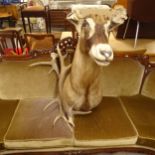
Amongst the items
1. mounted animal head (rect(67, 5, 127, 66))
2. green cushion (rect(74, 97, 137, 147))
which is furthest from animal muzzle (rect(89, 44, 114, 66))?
green cushion (rect(74, 97, 137, 147))

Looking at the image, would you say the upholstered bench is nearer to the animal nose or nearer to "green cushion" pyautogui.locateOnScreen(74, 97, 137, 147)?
"green cushion" pyautogui.locateOnScreen(74, 97, 137, 147)

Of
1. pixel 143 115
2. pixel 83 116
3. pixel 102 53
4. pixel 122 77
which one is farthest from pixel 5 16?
pixel 102 53

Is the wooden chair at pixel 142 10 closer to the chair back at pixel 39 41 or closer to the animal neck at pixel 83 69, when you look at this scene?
the chair back at pixel 39 41

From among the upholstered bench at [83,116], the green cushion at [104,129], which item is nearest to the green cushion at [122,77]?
the upholstered bench at [83,116]

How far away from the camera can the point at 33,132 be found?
1.50 metres

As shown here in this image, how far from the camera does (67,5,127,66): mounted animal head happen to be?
3.85ft

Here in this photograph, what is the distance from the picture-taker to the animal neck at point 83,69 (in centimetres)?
142

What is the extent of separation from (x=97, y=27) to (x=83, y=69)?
307 millimetres

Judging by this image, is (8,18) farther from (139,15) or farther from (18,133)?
(18,133)

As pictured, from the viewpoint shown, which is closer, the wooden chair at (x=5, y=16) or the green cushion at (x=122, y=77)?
the green cushion at (x=122, y=77)

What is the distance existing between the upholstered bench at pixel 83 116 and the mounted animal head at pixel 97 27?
0.54 metres

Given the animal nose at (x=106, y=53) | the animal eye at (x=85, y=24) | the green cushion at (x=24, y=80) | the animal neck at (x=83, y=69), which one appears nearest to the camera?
the animal nose at (x=106, y=53)

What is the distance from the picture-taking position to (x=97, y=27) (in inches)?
49.4

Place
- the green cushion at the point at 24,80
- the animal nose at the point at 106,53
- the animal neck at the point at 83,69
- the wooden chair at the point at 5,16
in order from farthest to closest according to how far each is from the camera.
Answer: the wooden chair at the point at 5,16, the green cushion at the point at 24,80, the animal neck at the point at 83,69, the animal nose at the point at 106,53
